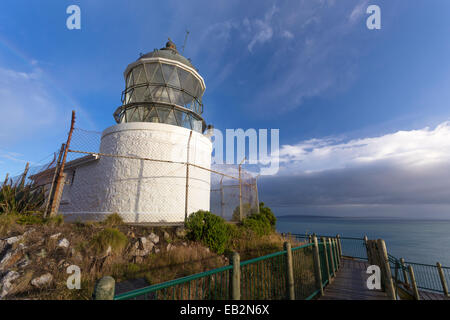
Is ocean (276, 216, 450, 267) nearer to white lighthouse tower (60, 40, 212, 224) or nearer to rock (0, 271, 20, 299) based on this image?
white lighthouse tower (60, 40, 212, 224)

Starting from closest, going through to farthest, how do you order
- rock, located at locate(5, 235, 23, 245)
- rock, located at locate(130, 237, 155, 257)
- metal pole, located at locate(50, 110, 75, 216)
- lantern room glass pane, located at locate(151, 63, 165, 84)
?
rock, located at locate(5, 235, 23, 245) < rock, located at locate(130, 237, 155, 257) < metal pole, located at locate(50, 110, 75, 216) < lantern room glass pane, located at locate(151, 63, 165, 84)

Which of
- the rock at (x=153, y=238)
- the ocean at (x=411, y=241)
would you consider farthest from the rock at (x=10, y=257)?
the ocean at (x=411, y=241)

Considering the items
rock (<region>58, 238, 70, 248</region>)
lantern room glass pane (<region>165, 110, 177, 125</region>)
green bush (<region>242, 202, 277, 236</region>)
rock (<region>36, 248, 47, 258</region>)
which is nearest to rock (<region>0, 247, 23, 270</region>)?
rock (<region>36, 248, 47, 258</region>)

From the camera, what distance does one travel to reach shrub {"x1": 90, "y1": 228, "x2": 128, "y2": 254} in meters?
5.69

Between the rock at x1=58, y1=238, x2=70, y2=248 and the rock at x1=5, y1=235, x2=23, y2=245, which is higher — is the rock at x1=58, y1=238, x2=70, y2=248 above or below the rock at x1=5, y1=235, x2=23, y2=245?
below

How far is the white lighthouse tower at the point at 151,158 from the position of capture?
29.7 feet

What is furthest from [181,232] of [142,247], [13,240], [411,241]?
[411,241]

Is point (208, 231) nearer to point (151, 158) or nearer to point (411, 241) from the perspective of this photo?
point (151, 158)

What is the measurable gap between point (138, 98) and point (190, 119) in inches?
138

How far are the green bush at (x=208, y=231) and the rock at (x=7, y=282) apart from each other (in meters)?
4.71

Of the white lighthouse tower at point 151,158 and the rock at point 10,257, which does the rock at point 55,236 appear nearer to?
the rock at point 10,257

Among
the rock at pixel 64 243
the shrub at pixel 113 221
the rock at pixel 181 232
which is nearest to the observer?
the rock at pixel 64 243
